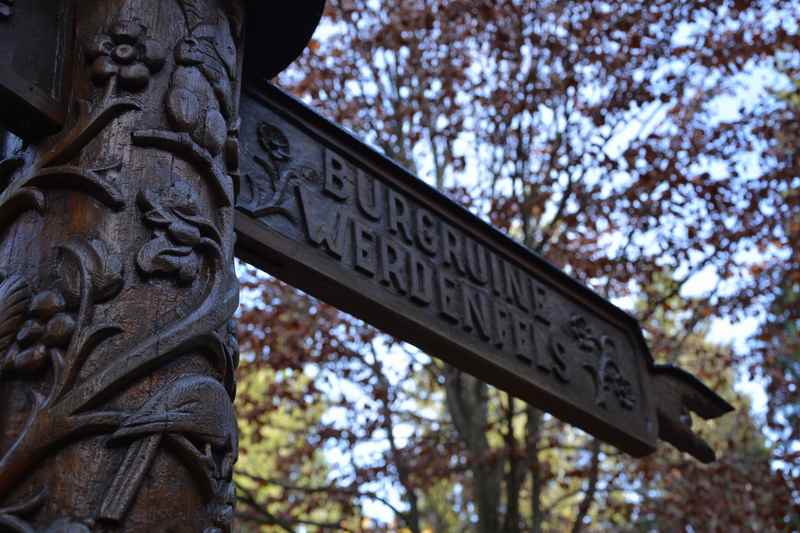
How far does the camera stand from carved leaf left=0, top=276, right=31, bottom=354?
1.38 m

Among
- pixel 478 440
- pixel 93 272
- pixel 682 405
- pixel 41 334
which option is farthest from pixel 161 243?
pixel 478 440

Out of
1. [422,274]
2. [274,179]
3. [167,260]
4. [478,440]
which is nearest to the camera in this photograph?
[167,260]

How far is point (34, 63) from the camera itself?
1.71 metres

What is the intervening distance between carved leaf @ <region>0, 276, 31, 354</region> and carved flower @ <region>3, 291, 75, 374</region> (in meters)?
0.01

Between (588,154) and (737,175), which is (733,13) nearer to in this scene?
(737,175)

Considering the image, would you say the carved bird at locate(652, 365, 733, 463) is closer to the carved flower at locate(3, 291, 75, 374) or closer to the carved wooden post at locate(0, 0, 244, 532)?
the carved wooden post at locate(0, 0, 244, 532)

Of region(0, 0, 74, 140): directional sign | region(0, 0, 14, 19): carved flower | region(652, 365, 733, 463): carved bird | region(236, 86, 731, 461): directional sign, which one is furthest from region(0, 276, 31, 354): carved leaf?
region(652, 365, 733, 463): carved bird

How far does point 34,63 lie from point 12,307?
1.88ft

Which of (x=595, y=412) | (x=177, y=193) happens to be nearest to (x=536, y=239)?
(x=595, y=412)

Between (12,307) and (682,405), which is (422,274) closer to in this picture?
(12,307)

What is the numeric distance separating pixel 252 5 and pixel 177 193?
73 cm

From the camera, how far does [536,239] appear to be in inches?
324

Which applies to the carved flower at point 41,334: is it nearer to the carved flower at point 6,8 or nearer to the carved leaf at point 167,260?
the carved leaf at point 167,260

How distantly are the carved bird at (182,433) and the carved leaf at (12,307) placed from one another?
10.1 inches
